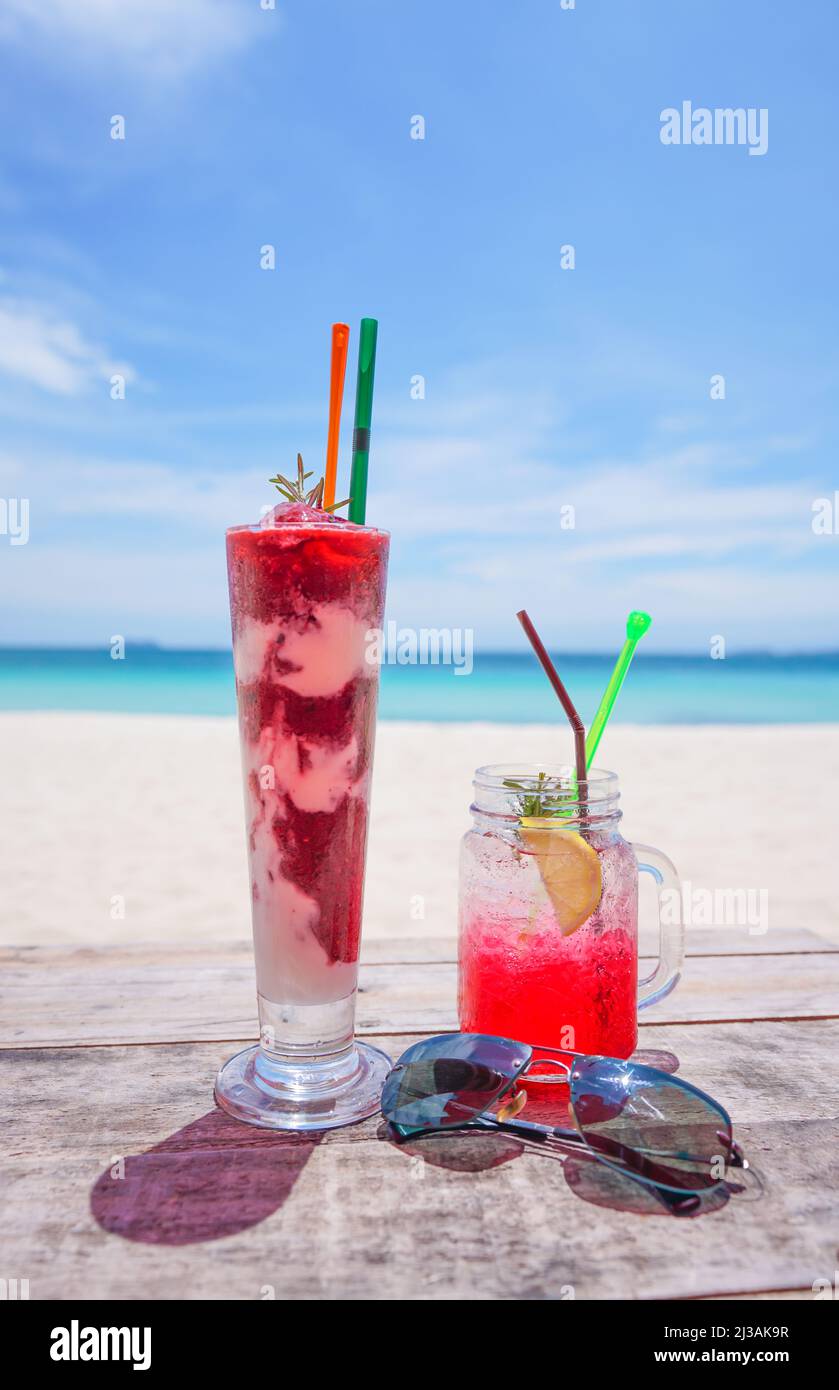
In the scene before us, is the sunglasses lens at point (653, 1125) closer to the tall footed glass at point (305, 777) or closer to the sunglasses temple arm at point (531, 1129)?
the sunglasses temple arm at point (531, 1129)

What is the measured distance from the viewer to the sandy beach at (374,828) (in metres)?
4.52

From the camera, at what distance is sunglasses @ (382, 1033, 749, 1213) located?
3.18ft

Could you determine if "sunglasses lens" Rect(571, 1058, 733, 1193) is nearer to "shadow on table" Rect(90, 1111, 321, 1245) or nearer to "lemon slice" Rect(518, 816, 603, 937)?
"lemon slice" Rect(518, 816, 603, 937)

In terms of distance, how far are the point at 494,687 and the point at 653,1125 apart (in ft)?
89.3

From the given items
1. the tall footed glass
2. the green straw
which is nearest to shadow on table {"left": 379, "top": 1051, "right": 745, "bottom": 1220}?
the tall footed glass

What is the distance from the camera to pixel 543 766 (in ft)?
4.16

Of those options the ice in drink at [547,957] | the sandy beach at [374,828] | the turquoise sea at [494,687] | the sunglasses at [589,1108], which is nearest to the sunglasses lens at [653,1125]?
the sunglasses at [589,1108]

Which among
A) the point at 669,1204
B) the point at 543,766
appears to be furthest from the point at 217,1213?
the point at 543,766

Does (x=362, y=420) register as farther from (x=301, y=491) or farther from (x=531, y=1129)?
(x=531, y=1129)

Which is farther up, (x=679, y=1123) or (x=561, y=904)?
(x=561, y=904)

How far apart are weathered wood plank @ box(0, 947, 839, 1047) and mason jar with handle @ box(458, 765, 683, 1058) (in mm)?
252

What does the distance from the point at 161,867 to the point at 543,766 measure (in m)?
4.55
